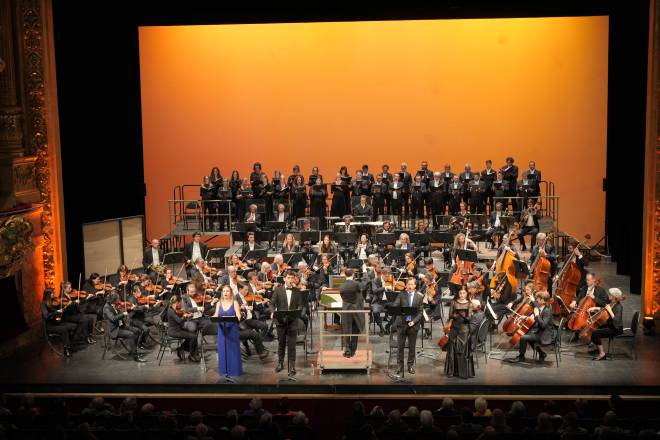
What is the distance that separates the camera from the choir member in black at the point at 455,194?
1934 centimetres

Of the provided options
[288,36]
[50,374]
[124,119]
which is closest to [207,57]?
[288,36]

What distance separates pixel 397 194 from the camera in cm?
1952

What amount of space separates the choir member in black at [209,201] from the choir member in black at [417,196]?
Answer: 4.26 metres

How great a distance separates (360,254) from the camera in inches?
647

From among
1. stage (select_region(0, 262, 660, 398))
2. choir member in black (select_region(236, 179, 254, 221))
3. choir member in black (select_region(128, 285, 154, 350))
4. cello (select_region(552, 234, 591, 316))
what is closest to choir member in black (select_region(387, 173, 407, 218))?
choir member in black (select_region(236, 179, 254, 221))

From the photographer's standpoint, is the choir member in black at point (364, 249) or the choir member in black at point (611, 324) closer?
the choir member in black at point (611, 324)

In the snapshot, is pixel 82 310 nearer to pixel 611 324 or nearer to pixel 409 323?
pixel 409 323

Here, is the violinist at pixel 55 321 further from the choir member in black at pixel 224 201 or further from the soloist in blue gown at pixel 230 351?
the choir member in black at pixel 224 201

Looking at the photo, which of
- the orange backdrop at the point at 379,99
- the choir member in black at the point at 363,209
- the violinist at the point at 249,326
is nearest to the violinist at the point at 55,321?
the violinist at the point at 249,326

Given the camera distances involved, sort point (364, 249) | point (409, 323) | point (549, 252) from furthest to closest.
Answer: point (364, 249) → point (549, 252) → point (409, 323)

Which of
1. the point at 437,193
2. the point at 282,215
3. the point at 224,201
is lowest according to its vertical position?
the point at 282,215

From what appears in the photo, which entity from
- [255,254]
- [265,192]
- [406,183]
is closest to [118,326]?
[255,254]

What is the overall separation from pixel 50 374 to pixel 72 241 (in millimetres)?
4336

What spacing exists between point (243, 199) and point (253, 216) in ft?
3.26
